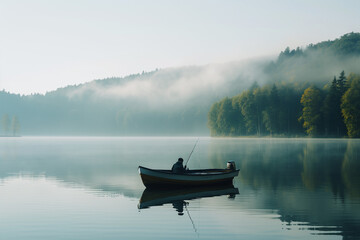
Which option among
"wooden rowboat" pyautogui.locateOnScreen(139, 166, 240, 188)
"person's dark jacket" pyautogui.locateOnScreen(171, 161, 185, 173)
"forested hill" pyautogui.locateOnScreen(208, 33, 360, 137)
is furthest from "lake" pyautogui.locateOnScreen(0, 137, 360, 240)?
"forested hill" pyautogui.locateOnScreen(208, 33, 360, 137)

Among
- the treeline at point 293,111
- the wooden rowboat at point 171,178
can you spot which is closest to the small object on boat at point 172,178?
the wooden rowboat at point 171,178

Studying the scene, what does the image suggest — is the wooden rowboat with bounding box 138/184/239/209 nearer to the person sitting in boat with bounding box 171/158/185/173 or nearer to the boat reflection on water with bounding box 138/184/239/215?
the boat reflection on water with bounding box 138/184/239/215

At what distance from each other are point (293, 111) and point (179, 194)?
12690 cm

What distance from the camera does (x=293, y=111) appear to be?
150250 millimetres

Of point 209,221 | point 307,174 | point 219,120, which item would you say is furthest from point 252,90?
point 209,221

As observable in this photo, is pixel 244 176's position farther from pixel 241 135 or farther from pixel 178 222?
pixel 241 135

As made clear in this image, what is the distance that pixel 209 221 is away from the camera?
20609 mm

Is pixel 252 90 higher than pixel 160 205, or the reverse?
pixel 252 90

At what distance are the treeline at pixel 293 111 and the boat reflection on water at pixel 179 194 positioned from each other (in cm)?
10045

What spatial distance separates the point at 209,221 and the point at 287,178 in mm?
19534

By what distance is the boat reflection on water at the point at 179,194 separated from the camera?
85.0ft

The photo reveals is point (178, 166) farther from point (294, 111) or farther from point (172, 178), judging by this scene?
point (294, 111)

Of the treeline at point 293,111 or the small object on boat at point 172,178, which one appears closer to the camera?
the small object on boat at point 172,178

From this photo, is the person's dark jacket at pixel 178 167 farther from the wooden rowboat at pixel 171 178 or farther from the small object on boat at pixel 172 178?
the wooden rowboat at pixel 171 178
